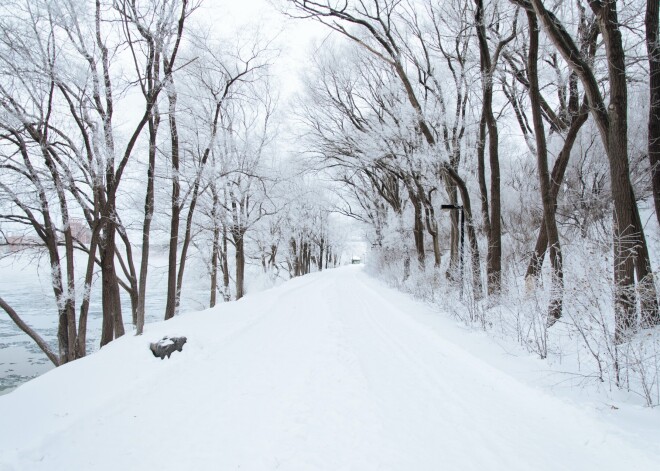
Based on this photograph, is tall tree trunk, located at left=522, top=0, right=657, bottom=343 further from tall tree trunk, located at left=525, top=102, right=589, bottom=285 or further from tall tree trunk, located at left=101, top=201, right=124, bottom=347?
tall tree trunk, located at left=101, top=201, right=124, bottom=347

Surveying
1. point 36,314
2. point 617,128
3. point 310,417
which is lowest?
point 36,314

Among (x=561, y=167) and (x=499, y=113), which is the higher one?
(x=499, y=113)

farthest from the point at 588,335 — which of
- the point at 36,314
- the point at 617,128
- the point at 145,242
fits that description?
the point at 36,314

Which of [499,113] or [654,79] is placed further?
[499,113]

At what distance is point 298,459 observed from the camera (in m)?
2.53

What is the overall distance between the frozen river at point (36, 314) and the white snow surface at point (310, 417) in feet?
28.0

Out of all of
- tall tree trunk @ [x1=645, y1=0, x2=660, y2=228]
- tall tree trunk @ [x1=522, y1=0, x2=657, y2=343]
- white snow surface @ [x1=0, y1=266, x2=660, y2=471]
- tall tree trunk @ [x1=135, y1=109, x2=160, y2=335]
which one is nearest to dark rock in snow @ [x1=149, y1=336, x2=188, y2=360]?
white snow surface @ [x1=0, y1=266, x2=660, y2=471]

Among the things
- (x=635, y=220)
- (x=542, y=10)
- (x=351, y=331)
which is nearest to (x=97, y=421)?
(x=351, y=331)

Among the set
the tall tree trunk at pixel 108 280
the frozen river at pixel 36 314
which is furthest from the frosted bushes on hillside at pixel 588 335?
the frozen river at pixel 36 314

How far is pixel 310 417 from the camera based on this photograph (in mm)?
3162

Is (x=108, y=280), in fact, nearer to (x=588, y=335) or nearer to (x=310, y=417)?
(x=310, y=417)

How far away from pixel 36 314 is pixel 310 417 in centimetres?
2575

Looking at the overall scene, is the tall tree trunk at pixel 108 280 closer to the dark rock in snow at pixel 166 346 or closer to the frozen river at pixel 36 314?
the frozen river at pixel 36 314

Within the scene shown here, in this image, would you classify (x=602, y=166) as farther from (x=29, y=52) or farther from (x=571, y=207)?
(x=29, y=52)
